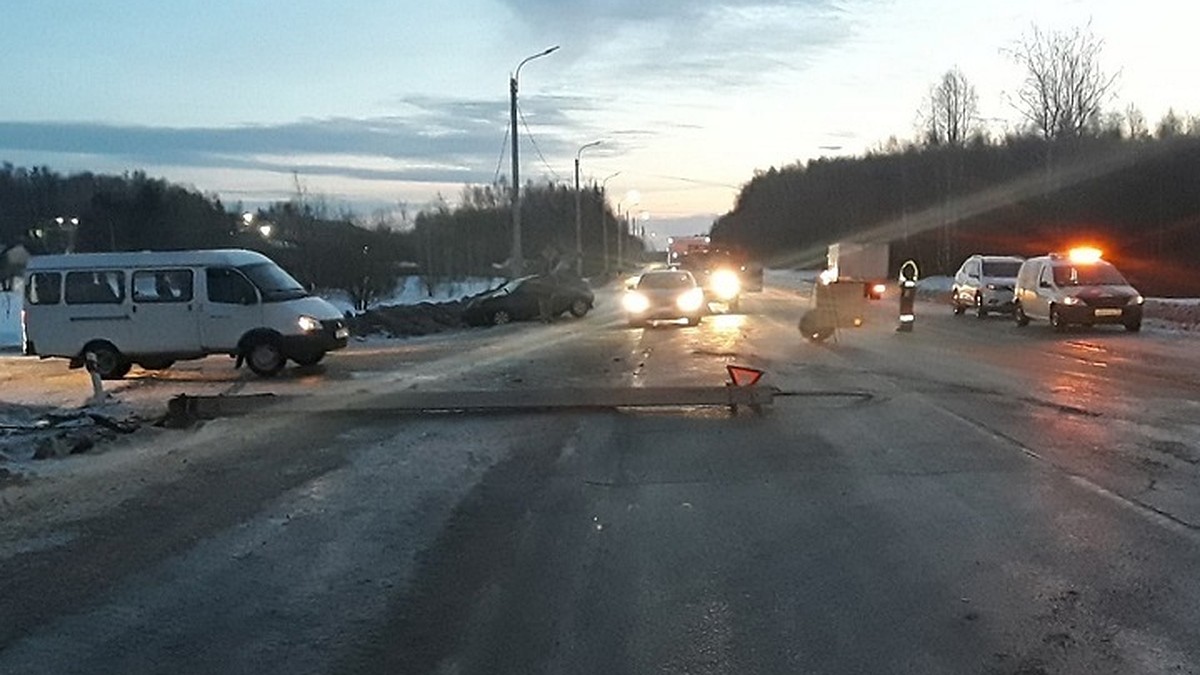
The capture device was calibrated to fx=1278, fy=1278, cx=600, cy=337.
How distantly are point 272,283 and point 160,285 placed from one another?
1888mm

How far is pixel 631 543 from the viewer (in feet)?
25.8

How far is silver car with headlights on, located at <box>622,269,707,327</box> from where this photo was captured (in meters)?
33.2

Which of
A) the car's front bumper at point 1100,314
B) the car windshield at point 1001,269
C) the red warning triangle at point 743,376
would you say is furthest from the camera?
the car windshield at point 1001,269

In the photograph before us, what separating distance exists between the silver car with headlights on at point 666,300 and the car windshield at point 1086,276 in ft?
29.5

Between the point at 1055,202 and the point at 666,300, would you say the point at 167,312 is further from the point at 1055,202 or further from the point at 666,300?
the point at 1055,202

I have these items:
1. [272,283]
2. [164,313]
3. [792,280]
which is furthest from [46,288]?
[792,280]

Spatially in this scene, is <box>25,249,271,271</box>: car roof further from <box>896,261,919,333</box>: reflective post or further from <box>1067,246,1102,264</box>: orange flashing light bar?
<box>1067,246,1102,264</box>: orange flashing light bar

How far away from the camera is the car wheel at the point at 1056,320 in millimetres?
29797

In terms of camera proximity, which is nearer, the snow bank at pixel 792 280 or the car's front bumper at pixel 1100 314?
the car's front bumper at pixel 1100 314

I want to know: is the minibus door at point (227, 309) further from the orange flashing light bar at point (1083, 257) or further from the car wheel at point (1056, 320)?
the orange flashing light bar at point (1083, 257)

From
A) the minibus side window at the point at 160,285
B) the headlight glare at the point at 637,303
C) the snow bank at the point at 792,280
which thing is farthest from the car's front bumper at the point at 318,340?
the snow bank at the point at 792,280

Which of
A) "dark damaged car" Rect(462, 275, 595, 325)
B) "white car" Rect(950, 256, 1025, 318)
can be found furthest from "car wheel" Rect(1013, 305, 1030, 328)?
"dark damaged car" Rect(462, 275, 595, 325)

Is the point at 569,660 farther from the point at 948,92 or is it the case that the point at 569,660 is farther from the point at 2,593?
the point at 948,92

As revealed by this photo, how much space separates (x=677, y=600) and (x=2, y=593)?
12.1ft
